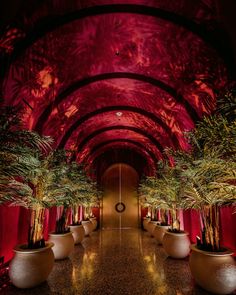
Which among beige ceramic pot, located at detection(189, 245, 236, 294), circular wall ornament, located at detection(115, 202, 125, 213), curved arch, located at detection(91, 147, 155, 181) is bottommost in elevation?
beige ceramic pot, located at detection(189, 245, 236, 294)

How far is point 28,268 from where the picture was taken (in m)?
3.84

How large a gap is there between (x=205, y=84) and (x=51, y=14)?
368 cm

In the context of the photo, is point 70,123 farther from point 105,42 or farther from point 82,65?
point 105,42

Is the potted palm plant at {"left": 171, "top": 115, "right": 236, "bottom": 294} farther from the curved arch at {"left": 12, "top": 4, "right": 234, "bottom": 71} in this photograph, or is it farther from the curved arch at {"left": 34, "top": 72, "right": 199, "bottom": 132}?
the curved arch at {"left": 34, "top": 72, "right": 199, "bottom": 132}

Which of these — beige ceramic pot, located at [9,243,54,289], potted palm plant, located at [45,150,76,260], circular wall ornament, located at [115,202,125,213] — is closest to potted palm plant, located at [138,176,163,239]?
circular wall ornament, located at [115,202,125,213]

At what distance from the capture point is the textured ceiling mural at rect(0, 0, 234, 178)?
420cm

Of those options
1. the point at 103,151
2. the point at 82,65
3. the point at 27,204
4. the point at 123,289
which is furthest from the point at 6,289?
the point at 103,151

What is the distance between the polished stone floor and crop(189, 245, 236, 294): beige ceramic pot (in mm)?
255

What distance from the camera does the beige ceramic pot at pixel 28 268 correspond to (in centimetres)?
381

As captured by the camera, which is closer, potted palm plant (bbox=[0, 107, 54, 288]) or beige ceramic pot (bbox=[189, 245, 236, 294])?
potted palm plant (bbox=[0, 107, 54, 288])

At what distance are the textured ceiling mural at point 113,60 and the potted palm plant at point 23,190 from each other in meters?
1.67

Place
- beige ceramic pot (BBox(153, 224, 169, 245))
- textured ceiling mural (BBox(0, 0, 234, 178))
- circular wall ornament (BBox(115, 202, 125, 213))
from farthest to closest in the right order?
circular wall ornament (BBox(115, 202, 125, 213)), beige ceramic pot (BBox(153, 224, 169, 245)), textured ceiling mural (BBox(0, 0, 234, 178))

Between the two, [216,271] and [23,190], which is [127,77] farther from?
[216,271]

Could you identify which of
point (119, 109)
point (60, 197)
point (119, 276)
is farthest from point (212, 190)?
point (119, 109)
